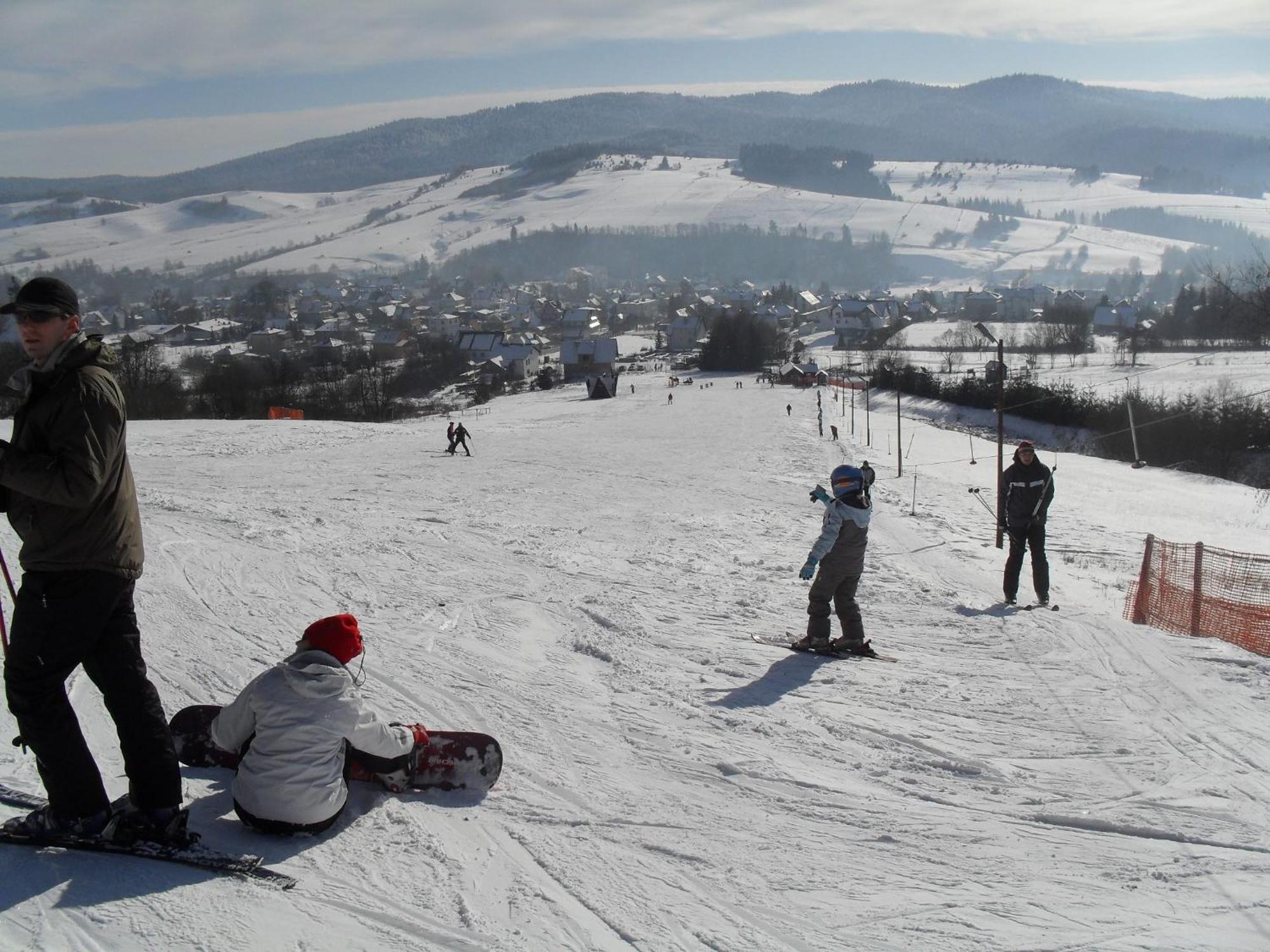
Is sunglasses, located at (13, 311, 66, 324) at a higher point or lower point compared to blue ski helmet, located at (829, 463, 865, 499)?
higher

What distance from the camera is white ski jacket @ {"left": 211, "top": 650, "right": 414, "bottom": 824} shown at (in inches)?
137

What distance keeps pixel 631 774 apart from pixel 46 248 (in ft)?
652

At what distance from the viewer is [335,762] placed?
360 cm

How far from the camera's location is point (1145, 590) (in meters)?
9.37

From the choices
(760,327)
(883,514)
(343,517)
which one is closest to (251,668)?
(343,517)

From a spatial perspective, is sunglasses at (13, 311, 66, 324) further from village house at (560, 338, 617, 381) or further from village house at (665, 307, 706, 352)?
village house at (665, 307, 706, 352)

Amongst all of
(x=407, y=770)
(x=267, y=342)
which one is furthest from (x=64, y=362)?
(x=267, y=342)

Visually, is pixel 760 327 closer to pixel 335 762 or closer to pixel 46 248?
pixel 335 762

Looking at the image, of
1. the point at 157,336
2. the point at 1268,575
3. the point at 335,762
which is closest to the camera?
the point at 335,762

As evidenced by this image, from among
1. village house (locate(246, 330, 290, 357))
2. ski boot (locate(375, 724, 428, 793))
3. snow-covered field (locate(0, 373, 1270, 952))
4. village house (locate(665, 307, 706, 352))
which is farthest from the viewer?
village house (locate(665, 307, 706, 352))

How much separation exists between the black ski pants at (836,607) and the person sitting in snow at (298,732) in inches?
157

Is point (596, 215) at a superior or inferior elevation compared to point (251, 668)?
superior

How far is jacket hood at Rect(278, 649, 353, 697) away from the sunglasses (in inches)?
55.5

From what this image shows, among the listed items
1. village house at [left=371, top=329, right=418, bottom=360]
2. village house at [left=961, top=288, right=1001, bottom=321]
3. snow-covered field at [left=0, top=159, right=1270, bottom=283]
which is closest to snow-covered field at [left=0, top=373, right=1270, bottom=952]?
village house at [left=371, top=329, right=418, bottom=360]
